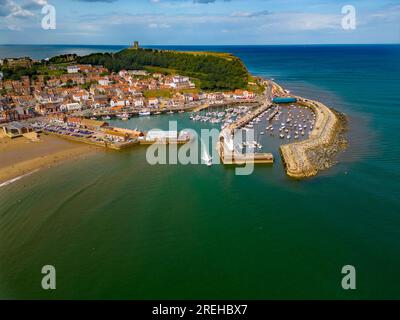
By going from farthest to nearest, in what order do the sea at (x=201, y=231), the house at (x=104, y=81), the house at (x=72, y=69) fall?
the house at (x=72, y=69) → the house at (x=104, y=81) → the sea at (x=201, y=231)

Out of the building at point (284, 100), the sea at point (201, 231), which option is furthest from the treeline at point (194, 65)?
the sea at point (201, 231)

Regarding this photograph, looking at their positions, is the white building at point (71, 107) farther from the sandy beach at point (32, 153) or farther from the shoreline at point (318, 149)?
the shoreline at point (318, 149)

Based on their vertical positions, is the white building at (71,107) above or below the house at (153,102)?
below

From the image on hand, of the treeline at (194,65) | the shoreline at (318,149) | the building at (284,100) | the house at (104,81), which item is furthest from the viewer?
the treeline at (194,65)

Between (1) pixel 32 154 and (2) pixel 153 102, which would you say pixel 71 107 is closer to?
(2) pixel 153 102

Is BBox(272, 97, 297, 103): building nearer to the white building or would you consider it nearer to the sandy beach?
the white building
